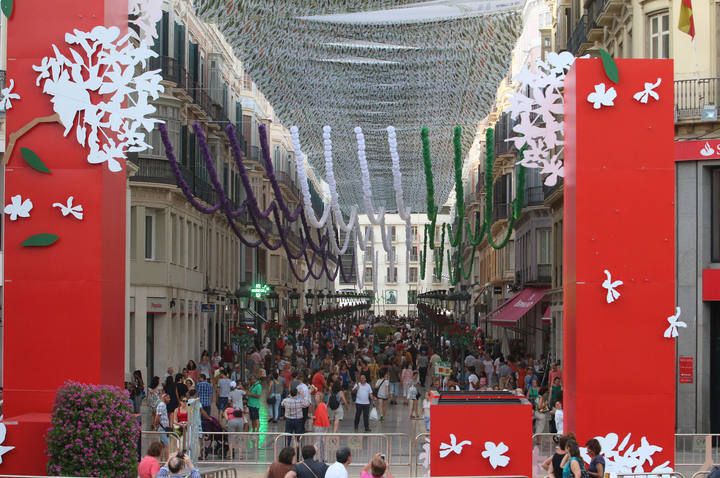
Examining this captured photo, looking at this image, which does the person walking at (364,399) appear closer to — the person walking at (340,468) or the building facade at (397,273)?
the person walking at (340,468)

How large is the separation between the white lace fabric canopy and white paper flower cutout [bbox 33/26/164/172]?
14769 millimetres

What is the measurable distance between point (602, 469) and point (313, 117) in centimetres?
3628

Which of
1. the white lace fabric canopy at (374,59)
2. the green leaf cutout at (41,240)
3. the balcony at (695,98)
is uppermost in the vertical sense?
the white lace fabric canopy at (374,59)

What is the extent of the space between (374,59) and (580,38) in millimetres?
5807

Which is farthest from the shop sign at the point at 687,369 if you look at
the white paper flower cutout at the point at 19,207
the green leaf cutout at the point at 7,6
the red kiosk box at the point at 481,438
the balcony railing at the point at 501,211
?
the balcony railing at the point at 501,211

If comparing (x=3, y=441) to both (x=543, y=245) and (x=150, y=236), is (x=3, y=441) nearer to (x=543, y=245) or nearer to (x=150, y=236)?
(x=150, y=236)

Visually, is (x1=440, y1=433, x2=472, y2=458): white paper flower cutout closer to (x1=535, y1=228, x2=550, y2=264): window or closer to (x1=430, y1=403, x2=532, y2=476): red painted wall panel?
(x1=430, y1=403, x2=532, y2=476): red painted wall panel

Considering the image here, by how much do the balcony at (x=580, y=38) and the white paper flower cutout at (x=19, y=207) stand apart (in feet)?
77.1

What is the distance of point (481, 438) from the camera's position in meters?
16.9

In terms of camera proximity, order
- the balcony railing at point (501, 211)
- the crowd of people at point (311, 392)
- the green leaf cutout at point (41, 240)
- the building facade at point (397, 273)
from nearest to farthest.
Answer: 1. the green leaf cutout at point (41, 240)
2. the crowd of people at point (311, 392)
3. the balcony railing at point (501, 211)
4. the building facade at point (397, 273)

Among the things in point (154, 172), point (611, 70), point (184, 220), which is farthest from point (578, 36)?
point (611, 70)

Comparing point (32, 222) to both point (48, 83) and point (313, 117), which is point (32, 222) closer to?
point (48, 83)

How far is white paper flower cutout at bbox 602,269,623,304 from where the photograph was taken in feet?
55.3

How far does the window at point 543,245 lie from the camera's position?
50.9 m
